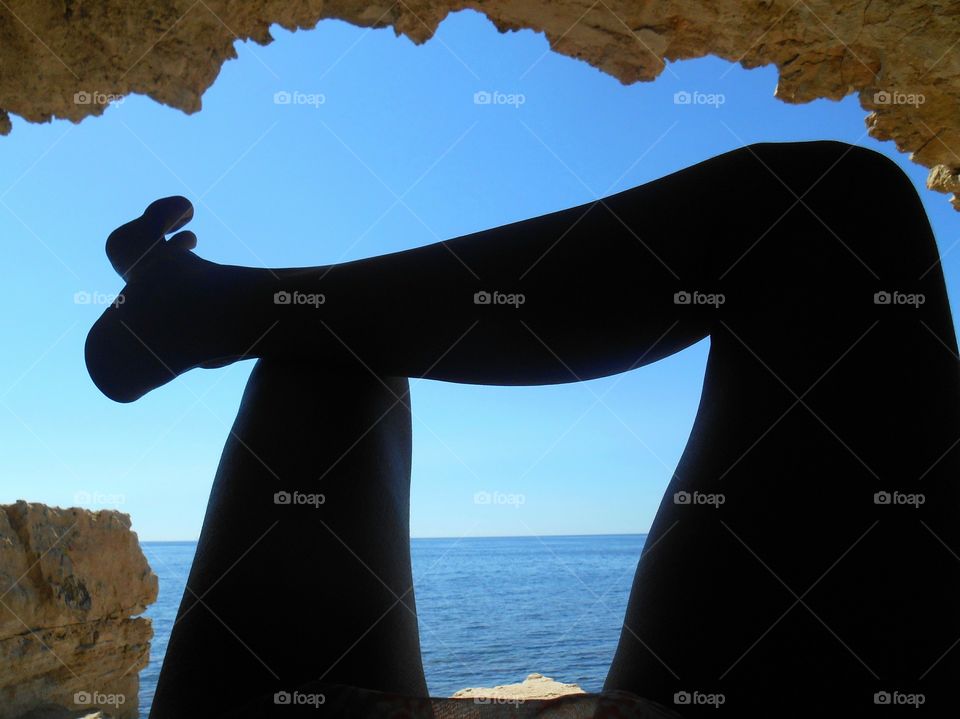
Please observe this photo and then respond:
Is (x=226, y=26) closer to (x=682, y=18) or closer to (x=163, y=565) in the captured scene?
(x=682, y=18)

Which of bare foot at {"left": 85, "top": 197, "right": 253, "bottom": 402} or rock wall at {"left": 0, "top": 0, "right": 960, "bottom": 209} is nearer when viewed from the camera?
bare foot at {"left": 85, "top": 197, "right": 253, "bottom": 402}

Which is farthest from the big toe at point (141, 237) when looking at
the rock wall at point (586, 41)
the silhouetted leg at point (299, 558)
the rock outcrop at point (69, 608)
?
the rock outcrop at point (69, 608)

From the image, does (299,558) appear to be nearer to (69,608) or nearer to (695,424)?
(695,424)

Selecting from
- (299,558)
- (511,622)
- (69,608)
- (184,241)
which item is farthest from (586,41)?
(511,622)

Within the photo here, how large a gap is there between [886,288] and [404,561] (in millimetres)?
526

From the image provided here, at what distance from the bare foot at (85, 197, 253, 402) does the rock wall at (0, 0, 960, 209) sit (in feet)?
10.7

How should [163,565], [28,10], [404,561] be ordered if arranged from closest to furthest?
[404,561], [28,10], [163,565]

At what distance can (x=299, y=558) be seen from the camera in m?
0.68

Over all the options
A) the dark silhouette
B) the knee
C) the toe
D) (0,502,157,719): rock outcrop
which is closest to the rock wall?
(0,502,157,719): rock outcrop

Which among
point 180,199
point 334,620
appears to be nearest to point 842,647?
point 334,620

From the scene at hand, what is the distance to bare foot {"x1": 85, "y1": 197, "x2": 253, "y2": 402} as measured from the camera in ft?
2.31

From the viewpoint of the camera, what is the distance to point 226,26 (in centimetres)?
370

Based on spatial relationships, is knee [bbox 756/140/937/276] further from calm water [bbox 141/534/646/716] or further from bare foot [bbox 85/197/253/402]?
calm water [bbox 141/534/646/716]

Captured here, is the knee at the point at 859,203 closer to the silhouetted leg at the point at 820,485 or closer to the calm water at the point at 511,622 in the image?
the silhouetted leg at the point at 820,485
